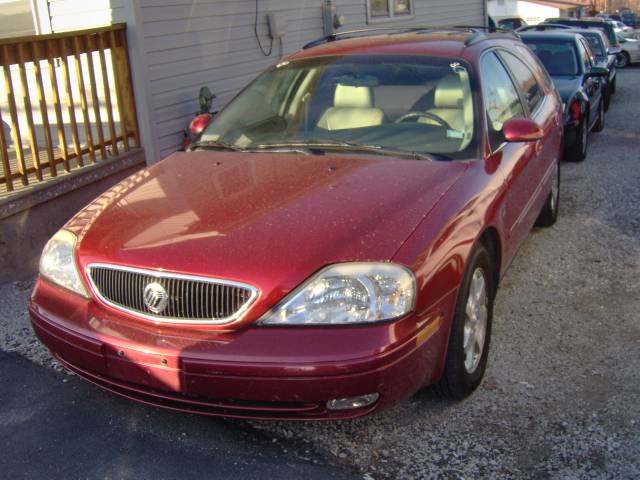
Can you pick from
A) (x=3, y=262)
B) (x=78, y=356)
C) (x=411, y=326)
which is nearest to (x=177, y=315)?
(x=78, y=356)

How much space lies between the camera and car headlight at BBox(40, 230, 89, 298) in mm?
3299

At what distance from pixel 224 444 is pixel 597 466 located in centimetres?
153

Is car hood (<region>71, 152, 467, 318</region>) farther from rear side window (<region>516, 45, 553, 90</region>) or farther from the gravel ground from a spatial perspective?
rear side window (<region>516, 45, 553, 90</region>)

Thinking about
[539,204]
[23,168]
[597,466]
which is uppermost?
[23,168]

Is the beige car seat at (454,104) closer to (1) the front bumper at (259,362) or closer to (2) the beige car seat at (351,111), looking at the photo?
(2) the beige car seat at (351,111)

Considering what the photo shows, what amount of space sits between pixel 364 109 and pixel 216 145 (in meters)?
0.87

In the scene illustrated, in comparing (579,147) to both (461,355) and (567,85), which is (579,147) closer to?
(567,85)

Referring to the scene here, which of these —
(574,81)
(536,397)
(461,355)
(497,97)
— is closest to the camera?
(461,355)

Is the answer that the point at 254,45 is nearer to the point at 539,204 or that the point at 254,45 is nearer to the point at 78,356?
the point at 539,204

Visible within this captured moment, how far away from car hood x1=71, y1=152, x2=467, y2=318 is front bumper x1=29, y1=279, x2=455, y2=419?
0.23m

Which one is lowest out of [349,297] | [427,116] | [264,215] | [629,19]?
[629,19]

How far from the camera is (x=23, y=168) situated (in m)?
5.62

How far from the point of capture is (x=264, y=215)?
3.27m

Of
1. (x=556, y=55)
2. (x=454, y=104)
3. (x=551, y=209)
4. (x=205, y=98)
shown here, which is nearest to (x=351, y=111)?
(x=454, y=104)
